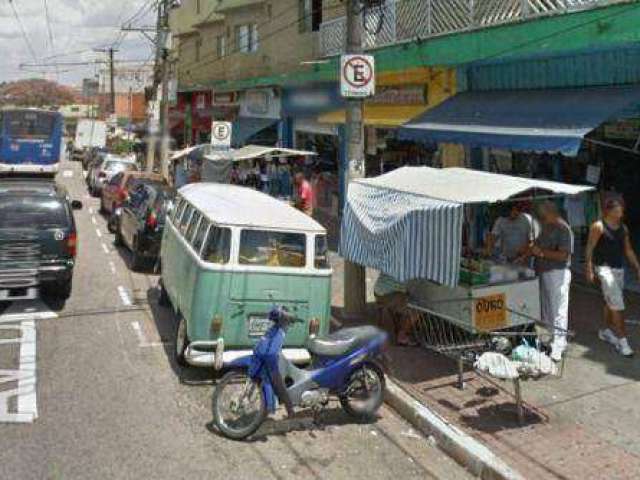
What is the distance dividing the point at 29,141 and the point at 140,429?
86.0ft

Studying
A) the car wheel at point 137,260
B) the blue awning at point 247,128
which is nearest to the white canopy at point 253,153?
the car wheel at point 137,260

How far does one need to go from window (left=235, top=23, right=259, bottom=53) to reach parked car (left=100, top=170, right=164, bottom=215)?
32.2 ft

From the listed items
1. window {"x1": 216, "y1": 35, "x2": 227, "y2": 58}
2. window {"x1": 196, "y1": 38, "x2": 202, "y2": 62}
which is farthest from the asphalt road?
window {"x1": 196, "y1": 38, "x2": 202, "y2": 62}

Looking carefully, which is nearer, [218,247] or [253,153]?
[218,247]

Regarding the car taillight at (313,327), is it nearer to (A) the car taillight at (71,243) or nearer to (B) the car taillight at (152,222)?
(A) the car taillight at (71,243)

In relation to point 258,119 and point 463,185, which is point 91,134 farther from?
point 463,185

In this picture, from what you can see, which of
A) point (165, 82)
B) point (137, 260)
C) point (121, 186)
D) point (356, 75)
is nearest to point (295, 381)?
point (356, 75)

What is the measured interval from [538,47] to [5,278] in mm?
8137

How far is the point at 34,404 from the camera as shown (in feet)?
24.6

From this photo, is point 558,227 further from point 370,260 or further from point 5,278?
point 5,278

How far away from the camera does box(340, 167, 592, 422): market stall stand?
311 inches

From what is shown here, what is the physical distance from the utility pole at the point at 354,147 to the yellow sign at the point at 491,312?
2565 millimetres

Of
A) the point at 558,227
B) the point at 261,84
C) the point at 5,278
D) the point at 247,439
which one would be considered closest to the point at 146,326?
the point at 5,278

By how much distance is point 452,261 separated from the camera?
782cm
